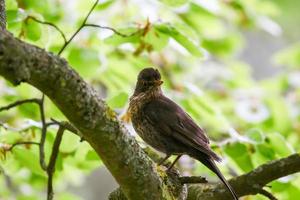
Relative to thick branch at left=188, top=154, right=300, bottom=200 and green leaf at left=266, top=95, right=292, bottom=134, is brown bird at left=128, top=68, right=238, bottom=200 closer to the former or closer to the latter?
thick branch at left=188, top=154, right=300, bottom=200

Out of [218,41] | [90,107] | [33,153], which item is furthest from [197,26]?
[90,107]

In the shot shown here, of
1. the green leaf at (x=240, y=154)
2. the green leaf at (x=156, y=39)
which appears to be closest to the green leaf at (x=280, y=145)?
the green leaf at (x=240, y=154)

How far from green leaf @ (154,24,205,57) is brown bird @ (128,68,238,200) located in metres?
0.24

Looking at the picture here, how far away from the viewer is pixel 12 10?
2293mm

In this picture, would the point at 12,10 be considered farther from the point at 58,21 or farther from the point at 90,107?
the point at 58,21

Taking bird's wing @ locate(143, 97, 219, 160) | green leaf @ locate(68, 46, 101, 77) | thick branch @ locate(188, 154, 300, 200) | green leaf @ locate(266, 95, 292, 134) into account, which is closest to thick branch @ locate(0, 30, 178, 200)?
thick branch @ locate(188, 154, 300, 200)

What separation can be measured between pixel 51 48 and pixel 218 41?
199 centimetres

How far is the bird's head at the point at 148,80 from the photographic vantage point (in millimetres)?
2715

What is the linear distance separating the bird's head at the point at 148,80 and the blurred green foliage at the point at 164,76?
Answer: 89mm

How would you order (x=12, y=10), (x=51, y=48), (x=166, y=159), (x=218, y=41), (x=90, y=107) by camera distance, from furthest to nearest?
(x=218, y=41) → (x=51, y=48) → (x=166, y=159) → (x=12, y=10) → (x=90, y=107)

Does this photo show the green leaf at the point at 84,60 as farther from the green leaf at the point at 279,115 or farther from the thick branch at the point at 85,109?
the green leaf at the point at 279,115

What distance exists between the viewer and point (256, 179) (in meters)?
2.04

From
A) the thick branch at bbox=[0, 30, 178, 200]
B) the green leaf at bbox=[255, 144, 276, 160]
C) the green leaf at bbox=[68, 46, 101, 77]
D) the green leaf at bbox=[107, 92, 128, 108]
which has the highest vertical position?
the green leaf at bbox=[68, 46, 101, 77]

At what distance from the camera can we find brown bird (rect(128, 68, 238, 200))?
7.63 ft
